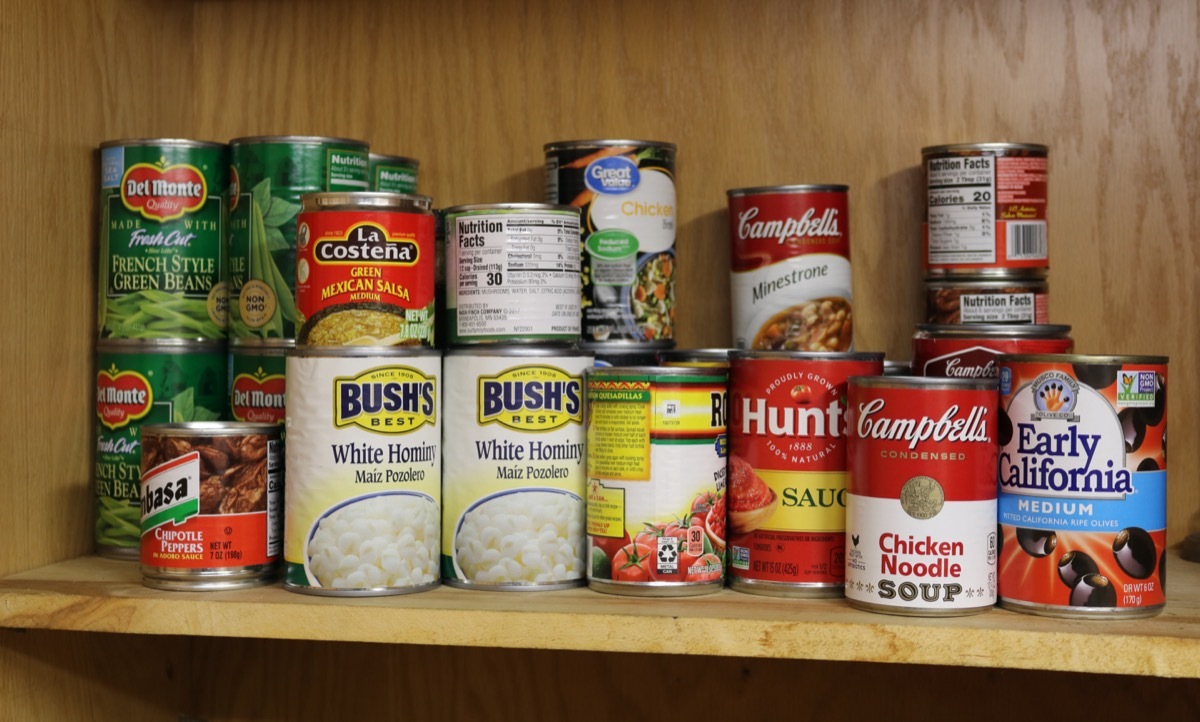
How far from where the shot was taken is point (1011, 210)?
129 centimetres

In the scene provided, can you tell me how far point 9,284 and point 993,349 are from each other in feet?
3.12

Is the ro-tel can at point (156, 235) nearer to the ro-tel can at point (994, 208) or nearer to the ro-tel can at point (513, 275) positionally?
the ro-tel can at point (513, 275)

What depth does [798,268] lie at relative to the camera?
51.2 inches

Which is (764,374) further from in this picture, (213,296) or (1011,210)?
(213,296)

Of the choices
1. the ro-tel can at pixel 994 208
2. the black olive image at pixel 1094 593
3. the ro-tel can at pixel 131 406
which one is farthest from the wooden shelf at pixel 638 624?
the ro-tel can at pixel 994 208

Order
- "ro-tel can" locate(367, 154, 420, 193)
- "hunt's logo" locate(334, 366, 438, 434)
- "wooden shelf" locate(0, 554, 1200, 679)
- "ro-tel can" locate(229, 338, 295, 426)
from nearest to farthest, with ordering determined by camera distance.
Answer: "wooden shelf" locate(0, 554, 1200, 679), "hunt's logo" locate(334, 366, 438, 434), "ro-tel can" locate(229, 338, 295, 426), "ro-tel can" locate(367, 154, 420, 193)

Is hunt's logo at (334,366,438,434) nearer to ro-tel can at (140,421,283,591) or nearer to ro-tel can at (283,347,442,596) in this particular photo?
ro-tel can at (283,347,442,596)

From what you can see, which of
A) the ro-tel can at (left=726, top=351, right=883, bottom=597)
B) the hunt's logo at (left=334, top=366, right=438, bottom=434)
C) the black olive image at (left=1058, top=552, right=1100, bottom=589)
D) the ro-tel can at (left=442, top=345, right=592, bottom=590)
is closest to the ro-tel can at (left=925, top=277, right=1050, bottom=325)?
the ro-tel can at (left=726, top=351, right=883, bottom=597)

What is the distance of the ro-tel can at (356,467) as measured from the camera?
1114 millimetres

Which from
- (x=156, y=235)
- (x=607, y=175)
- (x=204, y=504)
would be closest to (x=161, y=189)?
(x=156, y=235)

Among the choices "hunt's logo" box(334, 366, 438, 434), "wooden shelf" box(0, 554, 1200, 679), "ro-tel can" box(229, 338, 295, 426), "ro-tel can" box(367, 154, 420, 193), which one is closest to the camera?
"wooden shelf" box(0, 554, 1200, 679)

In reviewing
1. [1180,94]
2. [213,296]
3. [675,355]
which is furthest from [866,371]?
[213,296]

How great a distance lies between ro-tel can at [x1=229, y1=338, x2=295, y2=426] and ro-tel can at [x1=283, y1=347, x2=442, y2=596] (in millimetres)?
133

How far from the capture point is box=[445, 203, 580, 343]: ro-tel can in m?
1.15
